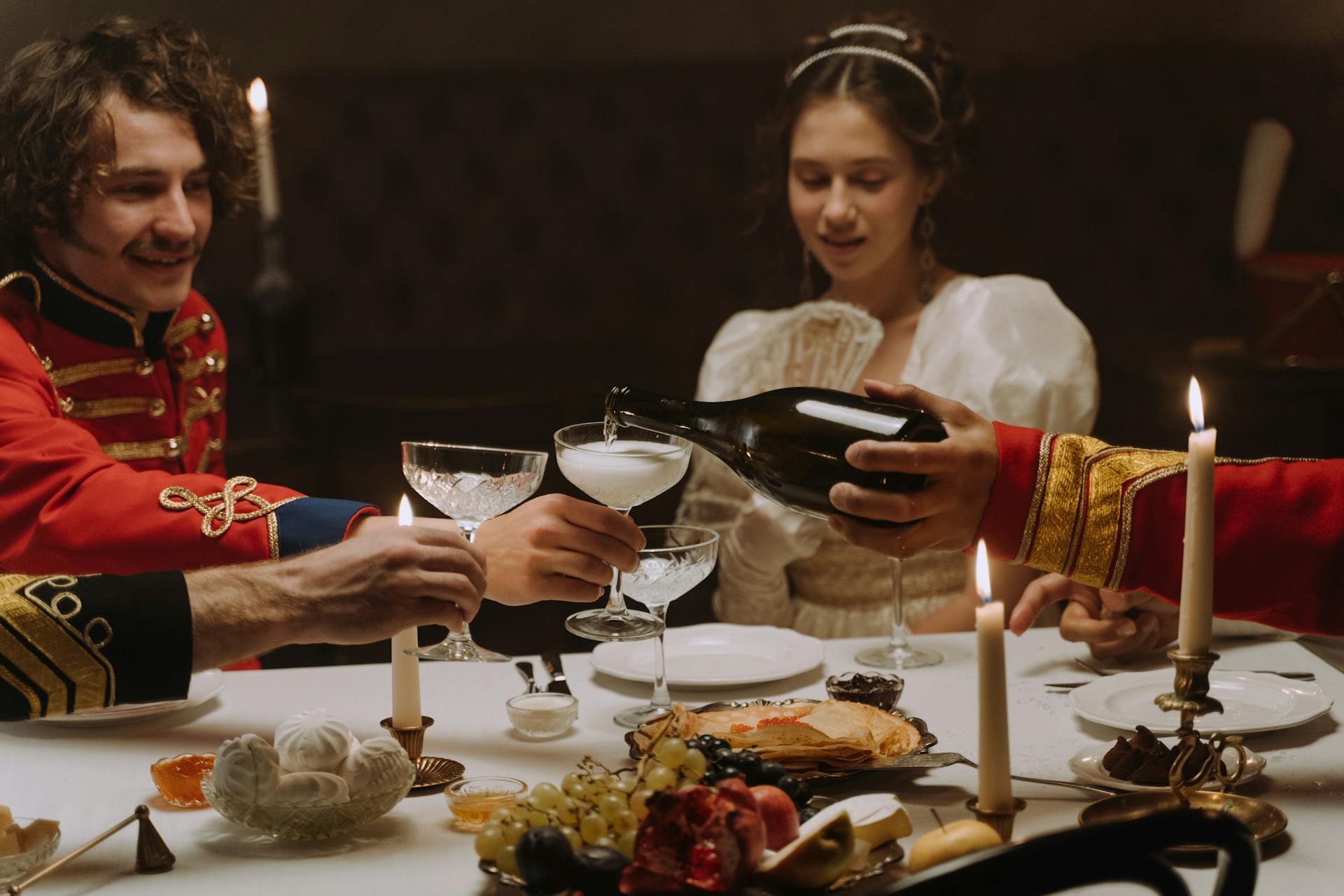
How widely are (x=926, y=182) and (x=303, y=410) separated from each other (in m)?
1.77

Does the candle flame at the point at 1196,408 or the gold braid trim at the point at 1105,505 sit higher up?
the candle flame at the point at 1196,408

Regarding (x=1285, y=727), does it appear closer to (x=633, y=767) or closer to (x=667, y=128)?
(x=633, y=767)

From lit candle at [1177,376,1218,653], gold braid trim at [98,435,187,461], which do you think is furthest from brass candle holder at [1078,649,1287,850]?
gold braid trim at [98,435,187,461]

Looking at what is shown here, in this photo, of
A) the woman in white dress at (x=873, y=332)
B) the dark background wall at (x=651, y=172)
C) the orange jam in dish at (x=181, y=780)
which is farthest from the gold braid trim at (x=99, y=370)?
the dark background wall at (x=651, y=172)

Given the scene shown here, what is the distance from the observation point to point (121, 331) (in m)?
1.87

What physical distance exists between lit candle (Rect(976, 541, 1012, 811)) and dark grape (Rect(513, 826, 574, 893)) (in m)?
0.28

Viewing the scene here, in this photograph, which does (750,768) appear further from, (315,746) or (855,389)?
(855,389)

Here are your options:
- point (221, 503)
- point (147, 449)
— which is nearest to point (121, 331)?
point (147, 449)

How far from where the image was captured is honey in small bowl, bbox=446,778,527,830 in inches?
41.6

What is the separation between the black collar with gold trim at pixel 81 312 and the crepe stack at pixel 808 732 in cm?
107

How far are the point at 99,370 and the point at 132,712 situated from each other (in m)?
0.67

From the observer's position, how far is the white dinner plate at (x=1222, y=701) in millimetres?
1249

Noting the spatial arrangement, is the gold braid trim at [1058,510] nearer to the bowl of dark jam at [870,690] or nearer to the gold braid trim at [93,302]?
the bowl of dark jam at [870,690]

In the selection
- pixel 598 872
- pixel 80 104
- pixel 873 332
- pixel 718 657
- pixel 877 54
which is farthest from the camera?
pixel 877 54
